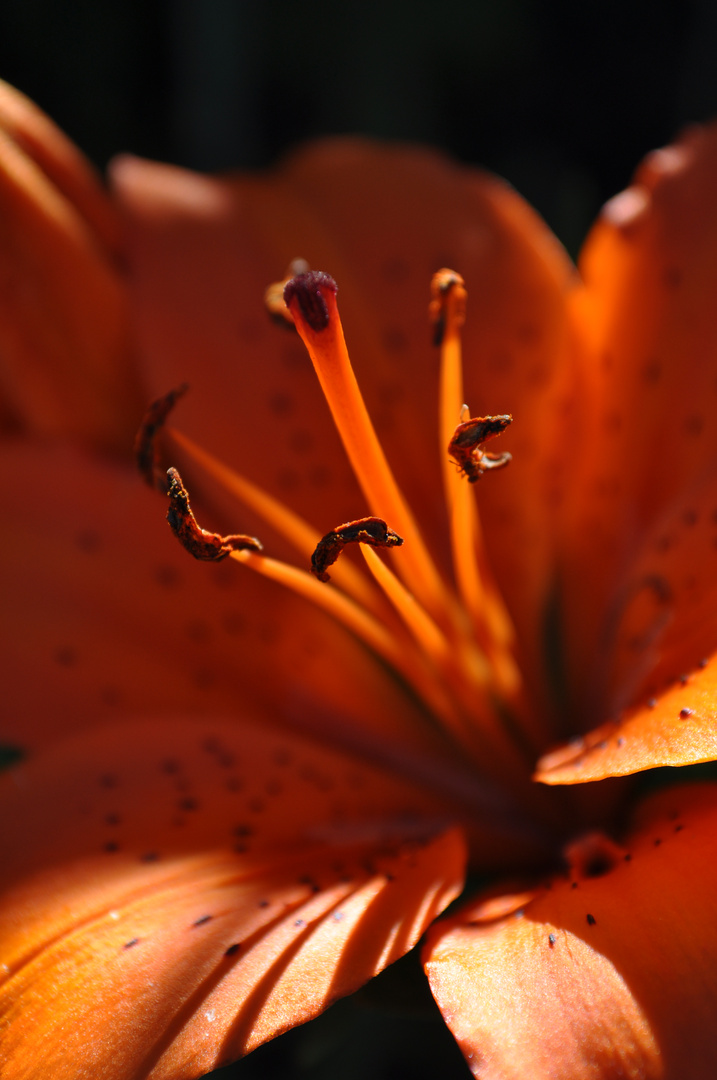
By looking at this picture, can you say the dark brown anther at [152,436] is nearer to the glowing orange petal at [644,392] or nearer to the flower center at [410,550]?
the flower center at [410,550]

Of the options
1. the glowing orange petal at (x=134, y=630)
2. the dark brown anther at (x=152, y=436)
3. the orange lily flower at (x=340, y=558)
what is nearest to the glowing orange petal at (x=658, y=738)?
the orange lily flower at (x=340, y=558)

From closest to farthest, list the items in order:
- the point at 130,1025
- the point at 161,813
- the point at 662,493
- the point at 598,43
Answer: the point at 130,1025 → the point at 161,813 → the point at 662,493 → the point at 598,43

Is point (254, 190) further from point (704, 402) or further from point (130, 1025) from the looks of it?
point (130, 1025)

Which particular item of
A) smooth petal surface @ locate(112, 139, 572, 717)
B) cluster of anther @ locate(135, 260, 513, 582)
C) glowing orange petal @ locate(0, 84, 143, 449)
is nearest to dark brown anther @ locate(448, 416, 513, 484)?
cluster of anther @ locate(135, 260, 513, 582)

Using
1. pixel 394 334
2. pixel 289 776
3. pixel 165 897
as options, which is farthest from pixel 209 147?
pixel 165 897

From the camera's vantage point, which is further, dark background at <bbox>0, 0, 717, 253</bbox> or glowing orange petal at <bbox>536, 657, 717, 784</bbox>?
dark background at <bbox>0, 0, 717, 253</bbox>

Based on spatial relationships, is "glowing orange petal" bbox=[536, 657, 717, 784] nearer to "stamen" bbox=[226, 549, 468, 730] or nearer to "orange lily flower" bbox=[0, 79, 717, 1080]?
"orange lily flower" bbox=[0, 79, 717, 1080]

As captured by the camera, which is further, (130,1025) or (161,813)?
(161,813)
